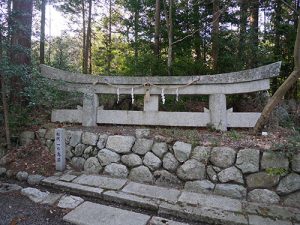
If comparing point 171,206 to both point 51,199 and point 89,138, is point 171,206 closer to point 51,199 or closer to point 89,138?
point 51,199

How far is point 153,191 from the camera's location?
412 cm

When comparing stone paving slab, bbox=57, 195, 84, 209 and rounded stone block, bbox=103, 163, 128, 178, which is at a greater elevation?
rounded stone block, bbox=103, 163, 128, 178

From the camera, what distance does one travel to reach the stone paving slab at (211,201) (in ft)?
12.0

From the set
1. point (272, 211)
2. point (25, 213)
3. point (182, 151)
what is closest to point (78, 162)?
point (25, 213)

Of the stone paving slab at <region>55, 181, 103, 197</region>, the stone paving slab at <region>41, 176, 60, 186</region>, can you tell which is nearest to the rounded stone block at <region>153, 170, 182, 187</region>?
the stone paving slab at <region>55, 181, 103, 197</region>

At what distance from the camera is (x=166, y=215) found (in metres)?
3.56

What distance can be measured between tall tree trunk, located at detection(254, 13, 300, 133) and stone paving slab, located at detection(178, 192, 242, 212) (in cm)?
173

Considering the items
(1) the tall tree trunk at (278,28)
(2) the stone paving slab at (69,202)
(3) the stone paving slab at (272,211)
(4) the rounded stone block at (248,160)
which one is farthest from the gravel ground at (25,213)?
(1) the tall tree trunk at (278,28)

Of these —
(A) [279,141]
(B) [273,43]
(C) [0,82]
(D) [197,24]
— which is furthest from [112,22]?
(A) [279,141]

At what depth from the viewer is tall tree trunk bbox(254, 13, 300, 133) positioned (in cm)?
411

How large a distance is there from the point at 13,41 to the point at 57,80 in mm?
1311

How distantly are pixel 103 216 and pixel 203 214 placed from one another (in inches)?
58.0

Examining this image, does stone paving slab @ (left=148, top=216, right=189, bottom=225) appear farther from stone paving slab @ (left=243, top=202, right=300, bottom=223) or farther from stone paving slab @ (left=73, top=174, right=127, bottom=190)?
stone paving slab @ (left=243, top=202, right=300, bottom=223)

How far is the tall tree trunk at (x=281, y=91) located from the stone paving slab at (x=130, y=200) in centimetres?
267
